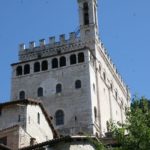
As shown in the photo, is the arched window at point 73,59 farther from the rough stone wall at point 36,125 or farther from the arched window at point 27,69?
the rough stone wall at point 36,125

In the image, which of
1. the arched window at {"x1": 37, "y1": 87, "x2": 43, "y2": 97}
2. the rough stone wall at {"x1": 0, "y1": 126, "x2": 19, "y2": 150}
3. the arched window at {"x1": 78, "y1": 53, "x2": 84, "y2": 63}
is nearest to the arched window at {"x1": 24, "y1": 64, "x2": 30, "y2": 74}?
the arched window at {"x1": 37, "y1": 87, "x2": 43, "y2": 97}

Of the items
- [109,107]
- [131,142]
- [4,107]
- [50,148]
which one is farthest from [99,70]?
[131,142]

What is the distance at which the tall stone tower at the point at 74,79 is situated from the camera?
54.7 m

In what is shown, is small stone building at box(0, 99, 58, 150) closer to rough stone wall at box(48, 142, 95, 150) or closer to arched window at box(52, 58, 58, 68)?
rough stone wall at box(48, 142, 95, 150)

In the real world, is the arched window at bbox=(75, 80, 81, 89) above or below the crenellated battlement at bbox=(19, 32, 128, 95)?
below

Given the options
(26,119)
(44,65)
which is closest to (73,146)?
(26,119)

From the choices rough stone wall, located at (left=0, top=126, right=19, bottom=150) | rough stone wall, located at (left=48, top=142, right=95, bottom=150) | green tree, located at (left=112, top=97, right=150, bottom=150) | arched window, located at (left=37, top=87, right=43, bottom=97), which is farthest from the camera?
arched window, located at (left=37, top=87, right=43, bottom=97)

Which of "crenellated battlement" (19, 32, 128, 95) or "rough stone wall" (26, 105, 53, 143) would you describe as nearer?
"rough stone wall" (26, 105, 53, 143)

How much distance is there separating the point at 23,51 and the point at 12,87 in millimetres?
5467

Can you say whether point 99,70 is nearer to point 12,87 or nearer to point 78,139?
point 12,87

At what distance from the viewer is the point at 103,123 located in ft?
185

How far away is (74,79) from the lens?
186 feet

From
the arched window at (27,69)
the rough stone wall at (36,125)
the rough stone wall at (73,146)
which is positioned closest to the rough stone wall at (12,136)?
the rough stone wall at (36,125)

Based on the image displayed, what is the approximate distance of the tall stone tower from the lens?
5472cm
